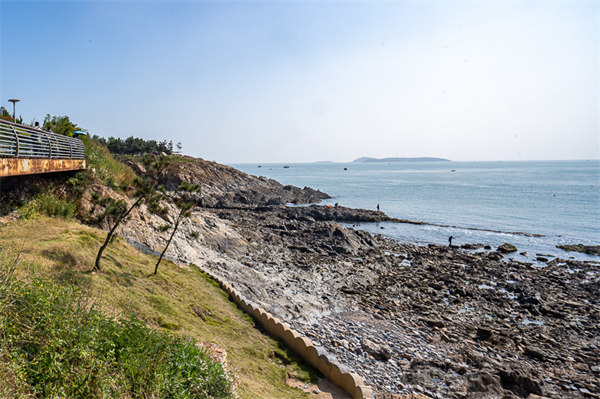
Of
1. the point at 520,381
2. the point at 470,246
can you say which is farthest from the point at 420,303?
the point at 470,246

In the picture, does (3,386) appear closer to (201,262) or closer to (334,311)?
(334,311)

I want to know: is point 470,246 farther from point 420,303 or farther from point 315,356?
point 315,356

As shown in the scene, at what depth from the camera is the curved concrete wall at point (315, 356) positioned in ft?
26.7

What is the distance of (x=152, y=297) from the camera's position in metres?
10.1

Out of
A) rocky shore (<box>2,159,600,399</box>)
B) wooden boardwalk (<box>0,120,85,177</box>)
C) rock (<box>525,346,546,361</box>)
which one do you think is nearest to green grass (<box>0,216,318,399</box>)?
wooden boardwalk (<box>0,120,85,177</box>)

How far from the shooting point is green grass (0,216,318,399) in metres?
7.66

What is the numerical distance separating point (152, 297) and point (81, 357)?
5.77 meters

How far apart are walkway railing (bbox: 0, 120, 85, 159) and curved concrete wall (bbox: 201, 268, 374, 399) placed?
881 centimetres

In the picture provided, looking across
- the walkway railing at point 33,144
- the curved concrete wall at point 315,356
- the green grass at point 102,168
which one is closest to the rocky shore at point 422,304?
the curved concrete wall at point 315,356

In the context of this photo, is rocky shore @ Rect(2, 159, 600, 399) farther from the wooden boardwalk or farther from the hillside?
the wooden boardwalk

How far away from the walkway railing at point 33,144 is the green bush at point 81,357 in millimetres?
5227

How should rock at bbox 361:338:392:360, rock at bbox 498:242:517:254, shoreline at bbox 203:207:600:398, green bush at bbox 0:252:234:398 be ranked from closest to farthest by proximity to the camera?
green bush at bbox 0:252:234:398 < shoreline at bbox 203:207:600:398 < rock at bbox 361:338:392:360 < rock at bbox 498:242:517:254

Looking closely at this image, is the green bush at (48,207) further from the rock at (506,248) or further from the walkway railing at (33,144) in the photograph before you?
the rock at (506,248)

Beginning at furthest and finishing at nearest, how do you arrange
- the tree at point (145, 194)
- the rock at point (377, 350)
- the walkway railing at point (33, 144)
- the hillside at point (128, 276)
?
the rock at point (377, 350), the tree at point (145, 194), the walkway railing at point (33, 144), the hillside at point (128, 276)
